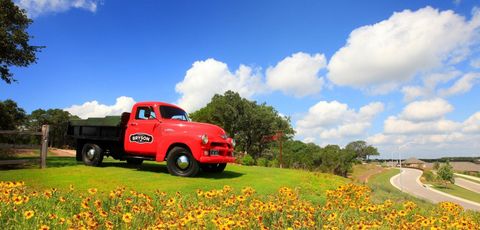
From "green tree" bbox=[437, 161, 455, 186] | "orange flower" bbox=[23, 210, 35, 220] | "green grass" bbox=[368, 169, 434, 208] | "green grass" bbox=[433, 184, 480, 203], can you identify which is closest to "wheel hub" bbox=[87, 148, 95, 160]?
"green grass" bbox=[368, 169, 434, 208]

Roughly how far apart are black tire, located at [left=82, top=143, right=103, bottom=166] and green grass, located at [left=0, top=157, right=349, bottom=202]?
472mm

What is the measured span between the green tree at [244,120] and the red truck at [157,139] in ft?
147

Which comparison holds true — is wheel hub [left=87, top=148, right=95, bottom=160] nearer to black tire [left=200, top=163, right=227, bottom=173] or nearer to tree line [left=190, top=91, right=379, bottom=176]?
black tire [left=200, top=163, right=227, bottom=173]

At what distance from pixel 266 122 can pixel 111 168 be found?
47.0 m

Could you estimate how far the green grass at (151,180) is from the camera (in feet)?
39.5

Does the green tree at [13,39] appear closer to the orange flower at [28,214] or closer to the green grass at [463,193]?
the orange flower at [28,214]

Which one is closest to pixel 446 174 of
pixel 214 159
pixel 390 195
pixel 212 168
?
pixel 390 195

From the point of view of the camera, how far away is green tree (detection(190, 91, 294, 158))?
61.1 metres

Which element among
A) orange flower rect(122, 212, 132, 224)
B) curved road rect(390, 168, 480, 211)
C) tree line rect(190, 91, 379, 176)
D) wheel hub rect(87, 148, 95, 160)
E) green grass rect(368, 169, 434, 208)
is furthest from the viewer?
curved road rect(390, 168, 480, 211)

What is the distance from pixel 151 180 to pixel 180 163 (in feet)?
3.89

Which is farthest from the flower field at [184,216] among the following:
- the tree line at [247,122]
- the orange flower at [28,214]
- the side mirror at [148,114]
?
the tree line at [247,122]

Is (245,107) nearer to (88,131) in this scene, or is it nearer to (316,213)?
(88,131)

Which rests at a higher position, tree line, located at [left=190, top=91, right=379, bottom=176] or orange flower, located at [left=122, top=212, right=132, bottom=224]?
tree line, located at [left=190, top=91, right=379, bottom=176]

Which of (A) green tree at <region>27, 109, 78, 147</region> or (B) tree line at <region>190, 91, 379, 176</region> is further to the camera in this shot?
(A) green tree at <region>27, 109, 78, 147</region>
